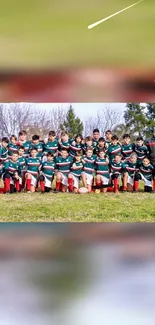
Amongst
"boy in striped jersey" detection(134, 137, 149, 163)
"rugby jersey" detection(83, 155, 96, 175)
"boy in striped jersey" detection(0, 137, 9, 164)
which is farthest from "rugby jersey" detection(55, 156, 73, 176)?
"boy in striped jersey" detection(134, 137, 149, 163)

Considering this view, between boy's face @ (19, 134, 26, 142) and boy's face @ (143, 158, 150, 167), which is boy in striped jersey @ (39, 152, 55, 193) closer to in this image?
boy's face @ (19, 134, 26, 142)

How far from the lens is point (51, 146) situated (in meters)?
4.46

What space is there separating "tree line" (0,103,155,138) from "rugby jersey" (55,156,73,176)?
0.78ft

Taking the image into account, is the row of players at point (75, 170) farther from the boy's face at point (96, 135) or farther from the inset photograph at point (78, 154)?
the boy's face at point (96, 135)

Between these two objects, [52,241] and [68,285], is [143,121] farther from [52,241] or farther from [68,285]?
[68,285]

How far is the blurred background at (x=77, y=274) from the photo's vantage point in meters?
2.14

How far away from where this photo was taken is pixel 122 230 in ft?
13.6

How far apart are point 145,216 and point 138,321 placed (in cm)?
228

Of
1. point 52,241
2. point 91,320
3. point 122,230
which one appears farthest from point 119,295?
point 122,230

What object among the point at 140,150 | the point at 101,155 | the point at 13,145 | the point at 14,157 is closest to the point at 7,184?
the point at 14,157

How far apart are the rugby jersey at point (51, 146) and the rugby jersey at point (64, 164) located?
9cm

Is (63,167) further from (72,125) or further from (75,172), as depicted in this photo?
(72,125)

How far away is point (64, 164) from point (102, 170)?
14.8 inches
